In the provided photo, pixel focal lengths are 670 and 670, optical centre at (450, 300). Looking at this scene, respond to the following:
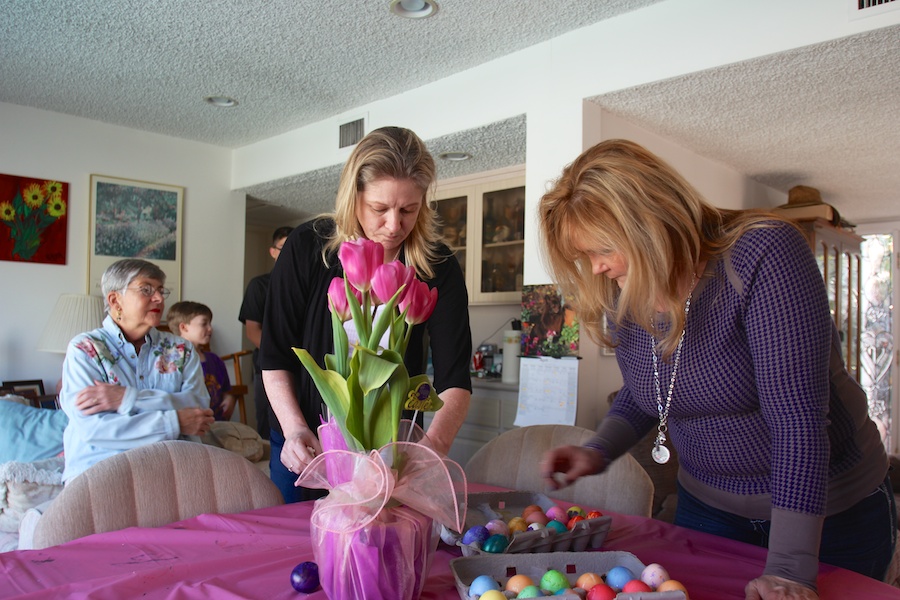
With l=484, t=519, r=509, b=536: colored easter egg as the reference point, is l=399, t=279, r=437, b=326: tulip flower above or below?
above

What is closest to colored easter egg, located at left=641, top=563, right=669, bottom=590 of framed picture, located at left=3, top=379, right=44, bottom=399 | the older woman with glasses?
the older woman with glasses

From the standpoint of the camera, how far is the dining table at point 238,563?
3.05ft

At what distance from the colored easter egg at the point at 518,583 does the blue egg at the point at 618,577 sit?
4.3 inches

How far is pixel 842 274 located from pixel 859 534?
153 inches

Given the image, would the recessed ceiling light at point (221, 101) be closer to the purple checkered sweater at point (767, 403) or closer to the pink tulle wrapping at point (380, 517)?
the purple checkered sweater at point (767, 403)

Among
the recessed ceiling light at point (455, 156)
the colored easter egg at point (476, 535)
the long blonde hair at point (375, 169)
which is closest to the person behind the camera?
the colored easter egg at point (476, 535)

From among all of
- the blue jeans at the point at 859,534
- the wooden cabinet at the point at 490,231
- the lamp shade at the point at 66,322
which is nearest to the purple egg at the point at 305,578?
the blue jeans at the point at 859,534

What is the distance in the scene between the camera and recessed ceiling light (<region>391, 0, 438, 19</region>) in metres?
2.73

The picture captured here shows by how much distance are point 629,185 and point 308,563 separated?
0.74 meters

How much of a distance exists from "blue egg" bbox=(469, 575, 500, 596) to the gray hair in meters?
1.76

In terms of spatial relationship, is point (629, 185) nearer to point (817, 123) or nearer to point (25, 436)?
point (817, 123)

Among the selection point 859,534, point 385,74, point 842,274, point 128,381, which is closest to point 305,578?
point 859,534

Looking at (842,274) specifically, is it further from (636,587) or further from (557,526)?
(636,587)

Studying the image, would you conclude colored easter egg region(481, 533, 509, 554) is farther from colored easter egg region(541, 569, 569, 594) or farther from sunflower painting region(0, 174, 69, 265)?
sunflower painting region(0, 174, 69, 265)
